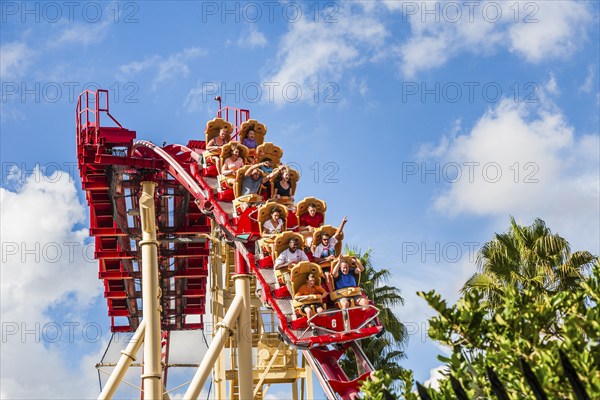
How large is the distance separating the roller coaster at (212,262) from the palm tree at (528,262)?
281 cm

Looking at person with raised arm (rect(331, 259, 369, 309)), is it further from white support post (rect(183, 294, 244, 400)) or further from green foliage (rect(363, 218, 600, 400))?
green foliage (rect(363, 218, 600, 400))

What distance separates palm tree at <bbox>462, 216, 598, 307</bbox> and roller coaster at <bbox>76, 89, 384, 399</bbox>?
281 centimetres

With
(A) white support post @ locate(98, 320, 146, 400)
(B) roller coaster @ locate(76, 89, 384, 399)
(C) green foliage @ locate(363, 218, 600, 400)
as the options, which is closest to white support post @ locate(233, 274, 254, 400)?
(B) roller coaster @ locate(76, 89, 384, 399)

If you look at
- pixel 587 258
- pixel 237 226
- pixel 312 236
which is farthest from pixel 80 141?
pixel 587 258

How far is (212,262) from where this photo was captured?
1631 cm

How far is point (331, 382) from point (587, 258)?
5296 mm

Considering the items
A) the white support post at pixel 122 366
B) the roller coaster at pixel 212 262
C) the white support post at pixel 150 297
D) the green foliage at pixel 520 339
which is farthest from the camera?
the white support post at pixel 122 366

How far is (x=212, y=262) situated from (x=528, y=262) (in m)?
5.59

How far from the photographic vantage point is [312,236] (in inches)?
451

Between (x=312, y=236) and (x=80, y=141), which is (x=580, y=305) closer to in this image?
(x=312, y=236)

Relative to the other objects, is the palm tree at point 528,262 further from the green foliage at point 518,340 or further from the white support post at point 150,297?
the green foliage at point 518,340

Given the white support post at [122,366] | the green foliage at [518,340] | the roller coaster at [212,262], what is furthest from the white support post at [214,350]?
the green foliage at [518,340]

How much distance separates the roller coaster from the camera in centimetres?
977

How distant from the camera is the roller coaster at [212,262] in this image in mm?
9773
